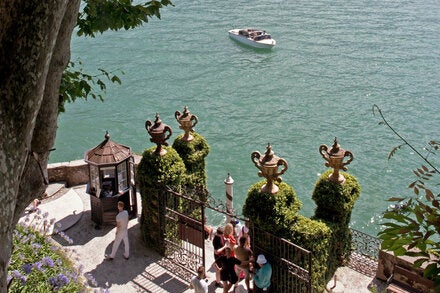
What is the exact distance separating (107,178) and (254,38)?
25887mm

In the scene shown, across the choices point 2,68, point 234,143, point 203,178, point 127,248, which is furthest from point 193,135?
point 234,143

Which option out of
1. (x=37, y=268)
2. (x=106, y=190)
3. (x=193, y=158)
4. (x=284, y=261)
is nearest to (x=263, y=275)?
(x=284, y=261)

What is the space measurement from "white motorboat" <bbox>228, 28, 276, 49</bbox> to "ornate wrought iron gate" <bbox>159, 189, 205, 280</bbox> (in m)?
26.0

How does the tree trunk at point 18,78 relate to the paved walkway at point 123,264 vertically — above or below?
above

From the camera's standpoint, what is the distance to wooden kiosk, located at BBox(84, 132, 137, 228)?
13312 mm

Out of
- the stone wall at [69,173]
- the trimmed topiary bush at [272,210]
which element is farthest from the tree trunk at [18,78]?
A: the stone wall at [69,173]

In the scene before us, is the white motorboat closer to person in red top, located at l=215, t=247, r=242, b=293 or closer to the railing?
the railing

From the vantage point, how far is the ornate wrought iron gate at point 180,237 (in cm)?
1230

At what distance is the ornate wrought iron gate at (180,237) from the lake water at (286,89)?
6.05 meters

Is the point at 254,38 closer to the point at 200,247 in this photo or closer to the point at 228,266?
the point at 200,247

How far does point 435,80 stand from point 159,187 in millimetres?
24007

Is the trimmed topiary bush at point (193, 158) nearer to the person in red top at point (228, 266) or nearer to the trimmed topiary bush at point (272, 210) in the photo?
the trimmed topiary bush at point (272, 210)

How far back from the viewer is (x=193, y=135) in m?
14.0

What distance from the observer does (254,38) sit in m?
37.8
